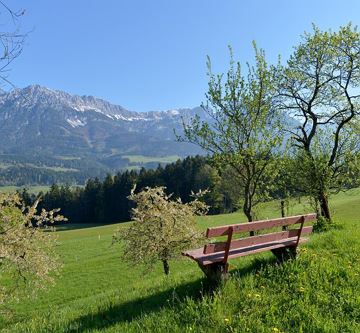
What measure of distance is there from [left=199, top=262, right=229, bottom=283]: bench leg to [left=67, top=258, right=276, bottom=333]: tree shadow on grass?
15 cm

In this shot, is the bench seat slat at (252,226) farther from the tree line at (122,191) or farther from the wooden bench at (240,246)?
the tree line at (122,191)

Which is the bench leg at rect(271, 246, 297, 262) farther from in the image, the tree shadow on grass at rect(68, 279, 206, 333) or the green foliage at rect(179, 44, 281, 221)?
the green foliage at rect(179, 44, 281, 221)

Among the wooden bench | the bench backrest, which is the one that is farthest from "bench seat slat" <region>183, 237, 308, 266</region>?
the bench backrest

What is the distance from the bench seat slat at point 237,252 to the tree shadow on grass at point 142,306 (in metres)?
0.48

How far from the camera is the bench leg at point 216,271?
8.42 meters

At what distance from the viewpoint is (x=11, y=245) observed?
59.9 feet

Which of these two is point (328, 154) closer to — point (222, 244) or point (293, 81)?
point (293, 81)

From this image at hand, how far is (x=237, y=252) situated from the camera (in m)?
8.95

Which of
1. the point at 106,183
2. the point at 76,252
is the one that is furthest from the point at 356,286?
the point at 106,183

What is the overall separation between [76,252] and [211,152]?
37547 millimetres

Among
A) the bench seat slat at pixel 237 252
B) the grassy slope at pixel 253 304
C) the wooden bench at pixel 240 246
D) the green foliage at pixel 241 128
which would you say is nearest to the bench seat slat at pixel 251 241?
the wooden bench at pixel 240 246

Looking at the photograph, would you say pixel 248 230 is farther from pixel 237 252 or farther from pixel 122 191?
pixel 122 191

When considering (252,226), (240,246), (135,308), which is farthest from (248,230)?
(135,308)

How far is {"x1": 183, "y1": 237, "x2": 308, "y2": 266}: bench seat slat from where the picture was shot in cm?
830
